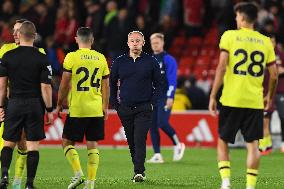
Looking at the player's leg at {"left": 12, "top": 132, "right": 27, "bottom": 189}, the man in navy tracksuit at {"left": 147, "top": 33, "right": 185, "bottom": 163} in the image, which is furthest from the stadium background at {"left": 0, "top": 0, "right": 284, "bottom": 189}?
the player's leg at {"left": 12, "top": 132, "right": 27, "bottom": 189}

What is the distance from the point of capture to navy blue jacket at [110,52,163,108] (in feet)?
49.2

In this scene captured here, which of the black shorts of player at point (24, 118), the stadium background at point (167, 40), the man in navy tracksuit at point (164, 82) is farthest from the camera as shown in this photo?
the stadium background at point (167, 40)

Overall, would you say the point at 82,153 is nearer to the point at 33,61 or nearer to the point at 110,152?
the point at 110,152

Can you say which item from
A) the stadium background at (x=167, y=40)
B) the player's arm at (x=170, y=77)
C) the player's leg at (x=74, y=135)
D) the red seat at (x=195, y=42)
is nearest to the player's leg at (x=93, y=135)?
the player's leg at (x=74, y=135)

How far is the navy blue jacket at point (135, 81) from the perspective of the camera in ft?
49.2

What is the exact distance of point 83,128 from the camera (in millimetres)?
13422

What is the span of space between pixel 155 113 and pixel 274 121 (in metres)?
5.94

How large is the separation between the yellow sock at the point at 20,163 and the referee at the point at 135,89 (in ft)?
A: 6.56

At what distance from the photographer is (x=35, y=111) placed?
1253 cm

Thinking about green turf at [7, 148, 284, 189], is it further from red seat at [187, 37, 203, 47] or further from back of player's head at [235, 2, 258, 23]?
red seat at [187, 37, 203, 47]

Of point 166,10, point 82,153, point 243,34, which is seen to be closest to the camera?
point 243,34

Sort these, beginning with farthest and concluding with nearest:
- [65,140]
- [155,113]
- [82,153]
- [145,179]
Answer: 1. [82,153]
2. [155,113]
3. [145,179]
4. [65,140]

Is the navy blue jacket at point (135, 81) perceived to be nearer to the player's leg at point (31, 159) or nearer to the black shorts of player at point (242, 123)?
the player's leg at point (31, 159)

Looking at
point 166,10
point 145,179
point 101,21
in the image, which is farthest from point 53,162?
point 166,10
